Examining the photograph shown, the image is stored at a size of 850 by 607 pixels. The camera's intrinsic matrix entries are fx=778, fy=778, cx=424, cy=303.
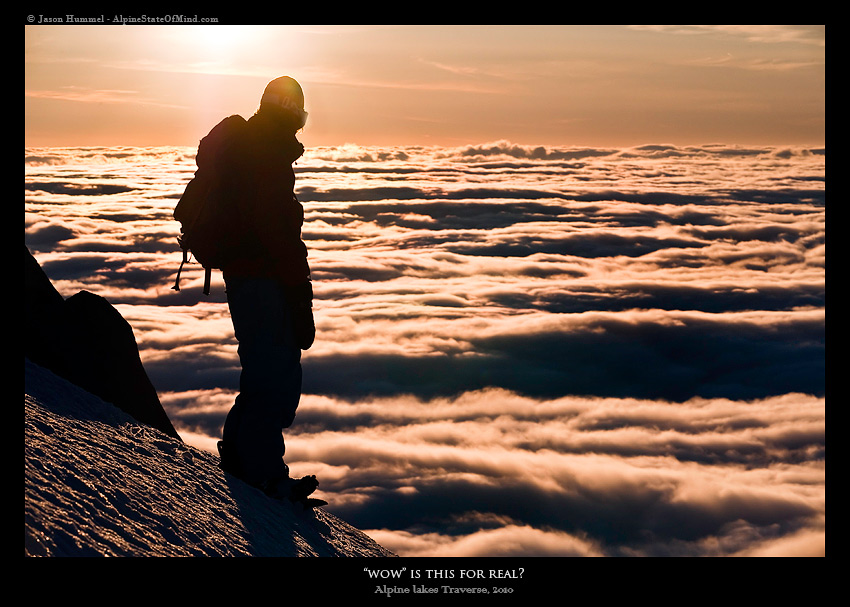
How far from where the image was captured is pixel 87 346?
19.2 ft

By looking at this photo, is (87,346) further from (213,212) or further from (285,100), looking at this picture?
(285,100)

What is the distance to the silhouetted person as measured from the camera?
427 cm

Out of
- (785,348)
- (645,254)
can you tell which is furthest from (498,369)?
(645,254)

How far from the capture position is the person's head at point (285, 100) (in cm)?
440

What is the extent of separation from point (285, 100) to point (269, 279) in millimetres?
1017

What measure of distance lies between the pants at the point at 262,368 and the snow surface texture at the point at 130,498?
0.31 metres

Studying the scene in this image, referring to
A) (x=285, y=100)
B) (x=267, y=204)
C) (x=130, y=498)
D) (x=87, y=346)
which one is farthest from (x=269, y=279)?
(x=87, y=346)

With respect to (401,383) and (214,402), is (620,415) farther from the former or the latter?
(214,402)

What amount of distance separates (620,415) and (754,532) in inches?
1139

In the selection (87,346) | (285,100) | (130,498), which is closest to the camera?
(130,498)

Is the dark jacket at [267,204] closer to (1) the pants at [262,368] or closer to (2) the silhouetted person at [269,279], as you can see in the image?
(2) the silhouetted person at [269,279]

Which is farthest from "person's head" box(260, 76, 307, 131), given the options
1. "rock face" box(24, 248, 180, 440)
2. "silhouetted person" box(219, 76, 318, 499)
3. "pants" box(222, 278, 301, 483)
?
"rock face" box(24, 248, 180, 440)

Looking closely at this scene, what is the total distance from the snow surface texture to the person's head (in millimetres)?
2085

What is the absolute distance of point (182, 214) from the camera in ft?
14.5
